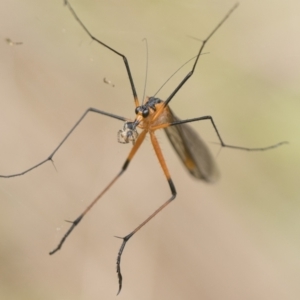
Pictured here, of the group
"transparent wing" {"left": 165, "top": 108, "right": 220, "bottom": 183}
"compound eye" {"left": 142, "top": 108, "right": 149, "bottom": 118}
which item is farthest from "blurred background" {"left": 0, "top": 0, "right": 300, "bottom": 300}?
"compound eye" {"left": 142, "top": 108, "right": 149, "bottom": 118}

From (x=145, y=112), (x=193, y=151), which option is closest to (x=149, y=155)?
(x=193, y=151)

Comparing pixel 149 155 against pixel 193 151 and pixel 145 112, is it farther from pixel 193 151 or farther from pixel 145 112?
pixel 145 112

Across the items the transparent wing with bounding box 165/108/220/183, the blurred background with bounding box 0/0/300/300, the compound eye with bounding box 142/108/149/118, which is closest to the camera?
the compound eye with bounding box 142/108/149/118

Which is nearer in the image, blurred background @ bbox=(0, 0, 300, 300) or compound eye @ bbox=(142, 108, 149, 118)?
compound eye @ bbox=(142, 108, 149, 118)

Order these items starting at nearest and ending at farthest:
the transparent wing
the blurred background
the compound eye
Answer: the compound eye, the transparent wing, the blurred background

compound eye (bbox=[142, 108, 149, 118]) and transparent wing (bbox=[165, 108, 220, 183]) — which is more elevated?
compound eye (bbox=[142, 108, 149, 118])

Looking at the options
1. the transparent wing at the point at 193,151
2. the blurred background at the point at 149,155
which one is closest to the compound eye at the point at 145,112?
the transparent wing at the point at 193,151

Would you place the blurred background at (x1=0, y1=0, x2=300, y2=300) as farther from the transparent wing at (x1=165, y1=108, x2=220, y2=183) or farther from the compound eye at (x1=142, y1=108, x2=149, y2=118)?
the compound eye at (x1=142, y1=108, x2=149, y2=118)

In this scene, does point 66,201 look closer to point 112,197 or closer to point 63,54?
point 112,197
